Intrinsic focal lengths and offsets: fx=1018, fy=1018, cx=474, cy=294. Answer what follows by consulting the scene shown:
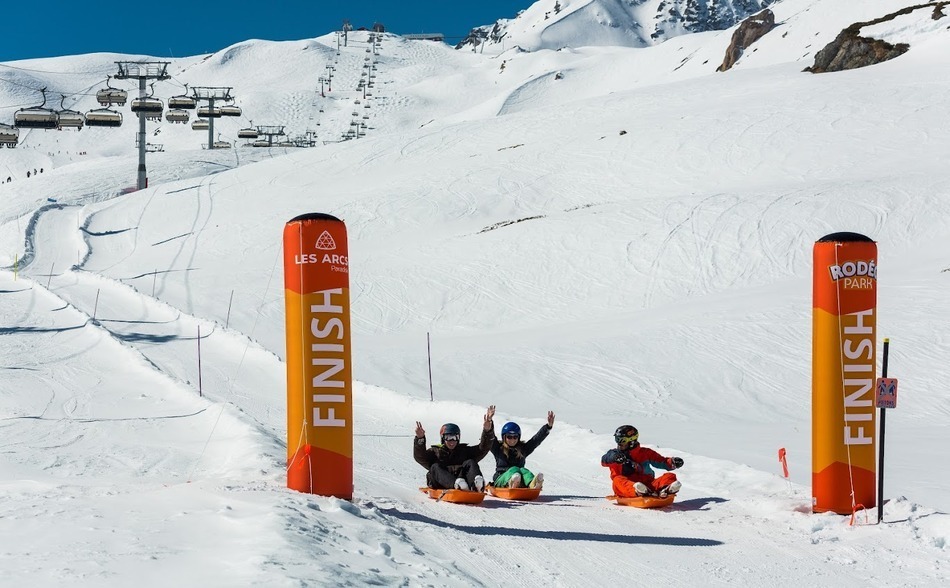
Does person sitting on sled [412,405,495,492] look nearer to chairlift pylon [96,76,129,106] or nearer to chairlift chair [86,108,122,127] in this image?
chairlift chair [86,108,122,127]

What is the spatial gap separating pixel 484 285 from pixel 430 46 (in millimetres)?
157060

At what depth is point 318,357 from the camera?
850 cm

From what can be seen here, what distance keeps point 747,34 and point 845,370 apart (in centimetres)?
9079

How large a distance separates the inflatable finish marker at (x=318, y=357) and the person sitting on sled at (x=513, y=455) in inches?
89.9

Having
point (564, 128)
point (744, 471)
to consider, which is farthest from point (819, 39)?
point (744, 471)

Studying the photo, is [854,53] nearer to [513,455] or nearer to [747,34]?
[747,34]

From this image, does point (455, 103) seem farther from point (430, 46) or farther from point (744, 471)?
point (744, 471)

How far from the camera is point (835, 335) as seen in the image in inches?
366

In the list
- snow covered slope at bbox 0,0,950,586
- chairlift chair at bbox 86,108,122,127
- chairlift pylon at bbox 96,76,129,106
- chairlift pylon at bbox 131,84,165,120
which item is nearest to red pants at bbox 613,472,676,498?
snow covered slope at bbox 0,0,950,586

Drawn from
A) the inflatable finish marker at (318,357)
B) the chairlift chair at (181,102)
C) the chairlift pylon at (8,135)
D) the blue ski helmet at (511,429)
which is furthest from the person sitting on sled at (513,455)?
the chairlift chair at (181,102)

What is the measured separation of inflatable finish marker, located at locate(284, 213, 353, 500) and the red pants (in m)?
2.89

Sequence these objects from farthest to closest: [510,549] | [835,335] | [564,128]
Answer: [564,128]
[835,335]
[510,549]

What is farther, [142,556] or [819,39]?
[819,39]

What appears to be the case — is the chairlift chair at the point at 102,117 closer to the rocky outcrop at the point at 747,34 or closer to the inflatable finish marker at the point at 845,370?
the inflatable finish marker at the point at 845,370
